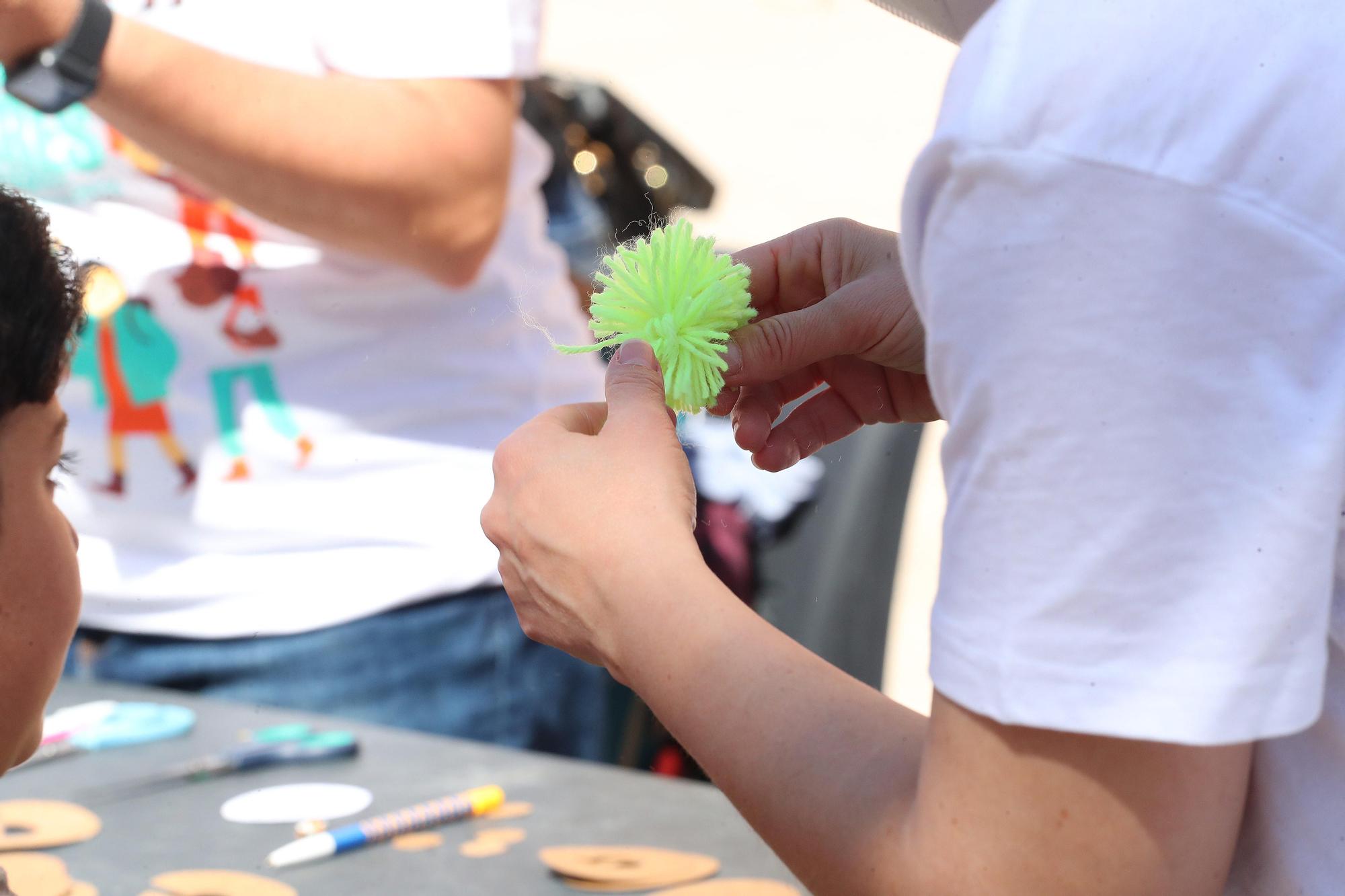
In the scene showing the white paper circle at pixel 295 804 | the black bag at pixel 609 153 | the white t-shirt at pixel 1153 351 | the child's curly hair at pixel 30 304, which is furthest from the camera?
the black bag at pixel 609 153

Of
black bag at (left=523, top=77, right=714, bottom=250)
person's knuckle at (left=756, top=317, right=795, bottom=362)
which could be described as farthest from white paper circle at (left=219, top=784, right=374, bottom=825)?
black bag at (left=523, top=77, right=714, bottom=250)

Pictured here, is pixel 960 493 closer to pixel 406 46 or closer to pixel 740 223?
pixel 406 46

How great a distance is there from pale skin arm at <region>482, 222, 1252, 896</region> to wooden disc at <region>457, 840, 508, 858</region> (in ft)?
0.63

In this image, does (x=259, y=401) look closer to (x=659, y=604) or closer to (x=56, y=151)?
(x=56, y=151)

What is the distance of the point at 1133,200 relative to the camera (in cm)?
25

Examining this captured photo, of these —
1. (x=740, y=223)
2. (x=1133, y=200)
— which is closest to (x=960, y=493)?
(x=1133, y=200)

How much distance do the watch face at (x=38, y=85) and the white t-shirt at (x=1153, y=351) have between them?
0.41 m

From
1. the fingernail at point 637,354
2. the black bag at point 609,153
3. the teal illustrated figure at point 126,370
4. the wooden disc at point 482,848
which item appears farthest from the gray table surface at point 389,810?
the black bag at point 609,153

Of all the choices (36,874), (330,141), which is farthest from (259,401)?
(36,874)

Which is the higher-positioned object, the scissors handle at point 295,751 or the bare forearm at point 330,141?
the bare forearm at point 330,141

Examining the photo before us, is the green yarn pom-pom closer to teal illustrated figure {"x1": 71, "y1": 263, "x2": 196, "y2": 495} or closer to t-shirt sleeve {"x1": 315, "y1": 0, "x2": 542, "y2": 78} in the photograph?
t-shirt sleeve {"x1": 315, "y1": 0, "x2": 542, "y2": 78}

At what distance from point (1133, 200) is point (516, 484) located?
0.22 metres

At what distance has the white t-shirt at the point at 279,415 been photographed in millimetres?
635

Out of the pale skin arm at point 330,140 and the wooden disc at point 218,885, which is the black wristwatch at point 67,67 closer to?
the pale skin arm at point 330,140
